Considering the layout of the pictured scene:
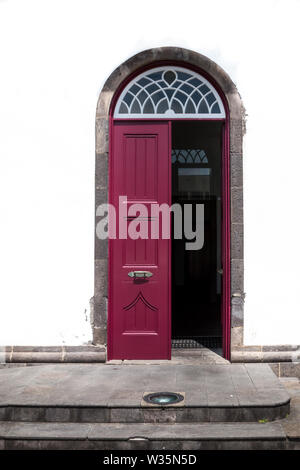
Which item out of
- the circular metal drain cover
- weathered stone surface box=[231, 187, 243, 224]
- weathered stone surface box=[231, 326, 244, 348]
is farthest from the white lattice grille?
the circular metal drain cover

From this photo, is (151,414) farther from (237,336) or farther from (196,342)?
(196,342)

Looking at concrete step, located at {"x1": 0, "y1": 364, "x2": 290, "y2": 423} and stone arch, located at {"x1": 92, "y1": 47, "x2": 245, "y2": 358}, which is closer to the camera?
concrete step, located at {"x1": 0, "y1": 364, "x2": 290, "y2": 423}

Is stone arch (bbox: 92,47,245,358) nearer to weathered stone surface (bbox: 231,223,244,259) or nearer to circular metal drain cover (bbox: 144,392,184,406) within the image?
weathered stone surface (bbox: 231,223,244,259)

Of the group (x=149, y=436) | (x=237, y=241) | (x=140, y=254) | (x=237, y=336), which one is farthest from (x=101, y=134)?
(x=149, y=436)

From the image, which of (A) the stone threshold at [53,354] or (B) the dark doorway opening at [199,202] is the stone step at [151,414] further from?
(B) the dark doorway opening at [199,202]

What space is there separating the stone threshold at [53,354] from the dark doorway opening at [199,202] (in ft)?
15.2

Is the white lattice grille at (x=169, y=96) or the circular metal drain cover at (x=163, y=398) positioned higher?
the white lattice grille at (x=169, y=96)

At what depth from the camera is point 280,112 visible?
576cm

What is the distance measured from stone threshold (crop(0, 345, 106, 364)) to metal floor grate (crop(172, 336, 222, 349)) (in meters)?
1.20

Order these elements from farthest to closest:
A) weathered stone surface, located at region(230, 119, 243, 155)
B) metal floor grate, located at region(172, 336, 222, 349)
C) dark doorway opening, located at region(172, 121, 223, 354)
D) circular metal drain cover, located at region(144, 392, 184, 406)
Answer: dark doorway opening, located at region(172, 121, 223, 354), metal floor grate, located at region(172, 336, 222, 349), weathered stone surface, located at region(230, 119, 243, 155), circular metal drain cover, located at region(144, 392, 184, 406)

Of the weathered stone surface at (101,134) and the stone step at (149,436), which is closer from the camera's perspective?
the stone step at (149,436)

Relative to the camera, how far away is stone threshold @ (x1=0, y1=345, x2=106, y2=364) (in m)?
5.68

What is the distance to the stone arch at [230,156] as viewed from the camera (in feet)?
18.9

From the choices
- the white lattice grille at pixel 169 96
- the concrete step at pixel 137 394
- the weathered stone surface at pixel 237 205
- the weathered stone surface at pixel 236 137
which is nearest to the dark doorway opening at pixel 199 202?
the white lattice grille at pixel 169 96
